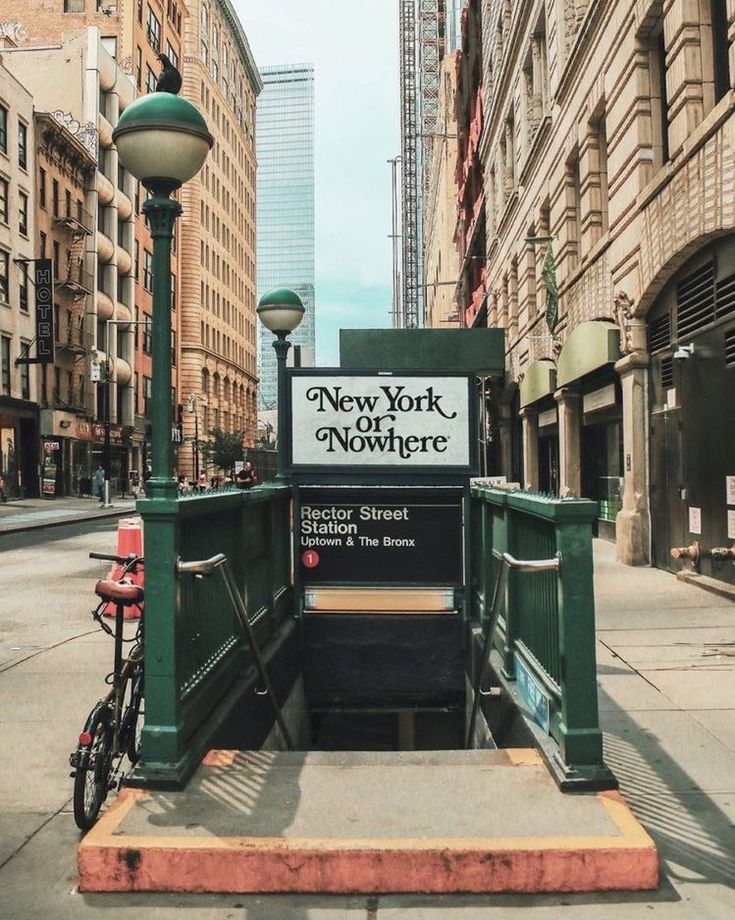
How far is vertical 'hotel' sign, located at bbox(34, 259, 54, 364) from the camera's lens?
42219mm

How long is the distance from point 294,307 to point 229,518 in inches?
248

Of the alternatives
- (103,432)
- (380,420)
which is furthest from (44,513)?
(380,420)

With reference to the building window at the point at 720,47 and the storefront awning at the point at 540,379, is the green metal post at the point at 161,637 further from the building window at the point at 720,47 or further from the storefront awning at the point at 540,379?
the storefront awning at the point at 540,379

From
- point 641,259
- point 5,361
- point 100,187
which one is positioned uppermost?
point 100,187

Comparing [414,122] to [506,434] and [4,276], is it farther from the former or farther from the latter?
[506,434]

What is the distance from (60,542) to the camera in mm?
21297

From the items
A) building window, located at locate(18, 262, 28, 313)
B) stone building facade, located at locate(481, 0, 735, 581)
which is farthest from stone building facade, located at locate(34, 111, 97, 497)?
stone building facade, located at locate(481, 0, 735, 581)

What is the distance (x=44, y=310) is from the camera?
42.7m

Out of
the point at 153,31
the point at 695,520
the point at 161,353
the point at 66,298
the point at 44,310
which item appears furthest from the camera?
the point at 153,31

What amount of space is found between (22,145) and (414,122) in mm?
114726

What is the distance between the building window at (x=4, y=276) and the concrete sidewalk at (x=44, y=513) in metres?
9.45

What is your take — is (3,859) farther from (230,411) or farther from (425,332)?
(230,411)

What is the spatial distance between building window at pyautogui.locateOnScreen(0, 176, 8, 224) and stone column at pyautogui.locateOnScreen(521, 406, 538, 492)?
26.7 metres

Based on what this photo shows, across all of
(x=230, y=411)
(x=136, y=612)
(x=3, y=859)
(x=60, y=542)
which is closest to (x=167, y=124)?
(x=3, y=859)
